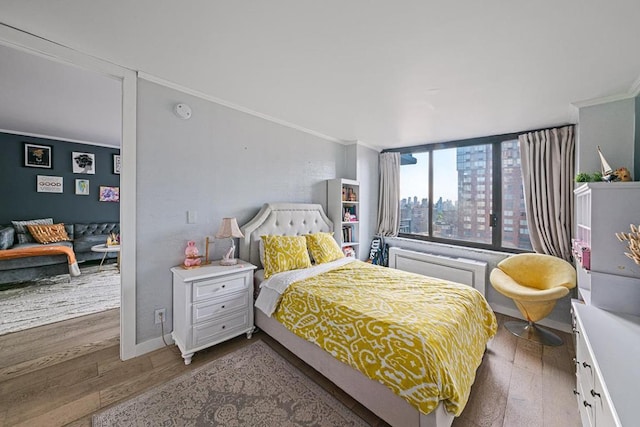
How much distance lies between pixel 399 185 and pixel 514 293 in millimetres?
2320

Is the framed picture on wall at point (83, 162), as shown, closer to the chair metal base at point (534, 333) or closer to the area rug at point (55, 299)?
the area rug at point (55, 299)

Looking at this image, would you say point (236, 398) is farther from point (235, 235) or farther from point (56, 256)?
point (56, 256)

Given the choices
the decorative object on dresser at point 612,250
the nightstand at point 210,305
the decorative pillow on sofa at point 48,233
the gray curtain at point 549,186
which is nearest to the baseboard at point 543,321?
the gray curtain at point 549,186

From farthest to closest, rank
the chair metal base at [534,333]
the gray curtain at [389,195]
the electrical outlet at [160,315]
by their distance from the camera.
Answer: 1. the gray curtain at [389,195]
2. the chair metal base at [534,333]
3. the electrical outlet at [160,315]

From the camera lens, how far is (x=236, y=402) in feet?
5.42

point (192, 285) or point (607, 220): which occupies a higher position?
point (607, 220)

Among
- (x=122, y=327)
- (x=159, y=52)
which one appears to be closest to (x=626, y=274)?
(x=159, y=52)

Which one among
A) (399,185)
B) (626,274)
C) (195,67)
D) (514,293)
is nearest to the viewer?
(626,274)

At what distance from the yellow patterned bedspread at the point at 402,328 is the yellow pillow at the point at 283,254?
1.18 ft

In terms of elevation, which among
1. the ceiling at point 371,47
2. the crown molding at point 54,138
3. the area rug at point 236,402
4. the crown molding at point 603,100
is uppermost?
the crown molding at point 54,138

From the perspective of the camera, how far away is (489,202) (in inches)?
135

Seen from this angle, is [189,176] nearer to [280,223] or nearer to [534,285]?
[280,223]

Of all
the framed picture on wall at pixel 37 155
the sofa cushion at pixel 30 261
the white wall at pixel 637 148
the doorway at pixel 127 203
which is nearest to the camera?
the doorway at pixel 127 203

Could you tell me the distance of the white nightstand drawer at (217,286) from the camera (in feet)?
6.77
